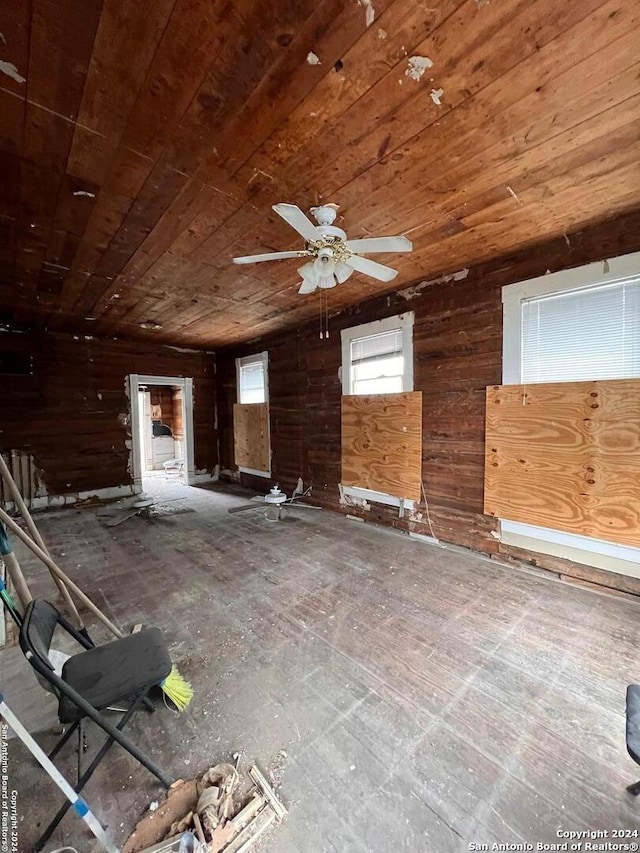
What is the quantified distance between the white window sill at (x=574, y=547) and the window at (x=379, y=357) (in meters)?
1.75

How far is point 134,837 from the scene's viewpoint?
1064 mm

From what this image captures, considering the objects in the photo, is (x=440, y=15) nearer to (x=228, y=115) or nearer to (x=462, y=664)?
(x=228, y=115)

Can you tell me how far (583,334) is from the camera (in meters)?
2.61

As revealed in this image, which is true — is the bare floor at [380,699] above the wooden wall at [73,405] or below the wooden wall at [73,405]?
below

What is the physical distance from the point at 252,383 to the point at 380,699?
5.43 meters

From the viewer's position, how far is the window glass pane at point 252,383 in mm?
6117

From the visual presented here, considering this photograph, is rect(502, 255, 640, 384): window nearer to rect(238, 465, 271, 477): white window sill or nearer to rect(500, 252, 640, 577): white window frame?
rect(500, 252, 640, 577): white window frame

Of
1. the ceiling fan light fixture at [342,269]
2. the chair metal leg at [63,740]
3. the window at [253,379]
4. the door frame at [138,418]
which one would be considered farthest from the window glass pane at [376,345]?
the door frame at [138,418]

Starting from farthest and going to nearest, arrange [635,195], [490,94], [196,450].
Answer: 1. [196,450]
2. [635,195]
3. [490,94]

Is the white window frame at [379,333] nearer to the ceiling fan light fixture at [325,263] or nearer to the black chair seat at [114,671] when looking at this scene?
the ceiling fan light fixture at [325,263]

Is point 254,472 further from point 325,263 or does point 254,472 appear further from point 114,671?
point 114,671

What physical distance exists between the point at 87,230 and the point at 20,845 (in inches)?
124

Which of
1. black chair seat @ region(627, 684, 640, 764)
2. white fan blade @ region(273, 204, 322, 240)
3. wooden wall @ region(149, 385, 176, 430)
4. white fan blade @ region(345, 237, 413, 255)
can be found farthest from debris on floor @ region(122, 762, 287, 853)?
wooden wall @ region(149, 385, 176, 430)

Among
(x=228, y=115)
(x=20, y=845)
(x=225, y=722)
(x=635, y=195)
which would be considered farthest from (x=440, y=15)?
(x=20, y=845)
